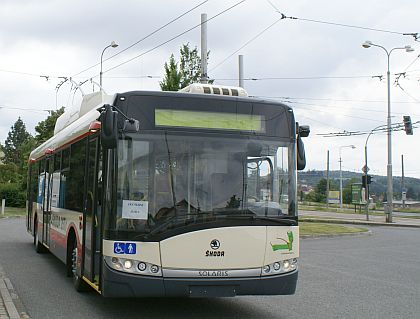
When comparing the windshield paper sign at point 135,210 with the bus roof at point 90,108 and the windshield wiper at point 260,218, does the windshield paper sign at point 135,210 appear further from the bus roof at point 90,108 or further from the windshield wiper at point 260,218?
the bus roof at point 90,108

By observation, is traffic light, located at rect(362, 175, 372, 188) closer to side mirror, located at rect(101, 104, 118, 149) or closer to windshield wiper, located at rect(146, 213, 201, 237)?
windshield wiper, located at rect(146, 213, 201, 237)

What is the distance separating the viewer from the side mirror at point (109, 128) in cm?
685

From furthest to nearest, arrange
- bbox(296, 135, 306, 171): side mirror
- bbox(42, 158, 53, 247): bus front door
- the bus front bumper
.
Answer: bbox(42, 158, 53, 247): bus front door → bbox(296, 135, 306, 171): side mirror → the bus front bumper

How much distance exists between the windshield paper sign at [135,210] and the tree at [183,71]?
14.0 m

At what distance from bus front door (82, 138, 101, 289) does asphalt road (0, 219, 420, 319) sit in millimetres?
585

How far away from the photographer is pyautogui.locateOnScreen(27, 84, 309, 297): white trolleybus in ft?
22.6

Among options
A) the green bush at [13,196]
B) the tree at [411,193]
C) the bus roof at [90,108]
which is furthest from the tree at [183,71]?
the tree at [411,193]

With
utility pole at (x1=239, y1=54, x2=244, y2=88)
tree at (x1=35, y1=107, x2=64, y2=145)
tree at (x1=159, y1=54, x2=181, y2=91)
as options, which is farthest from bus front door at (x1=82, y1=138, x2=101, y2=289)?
tree at (x1=35, y1=107, x2=64, y2=145)

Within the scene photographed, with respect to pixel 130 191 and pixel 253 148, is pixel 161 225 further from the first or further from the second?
pixel 253 148

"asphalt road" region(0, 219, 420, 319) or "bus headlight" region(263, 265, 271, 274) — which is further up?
"bus headlight" region(263, 265, 271, 274)

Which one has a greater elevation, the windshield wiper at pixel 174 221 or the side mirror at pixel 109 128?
the side mirror at pixel 109 128

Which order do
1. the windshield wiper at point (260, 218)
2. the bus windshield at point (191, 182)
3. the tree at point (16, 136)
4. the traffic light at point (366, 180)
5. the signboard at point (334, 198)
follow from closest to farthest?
the bus windshield at point (191, 182) → the windshield wiper at point (260, 218) → the traffic light at point (366, 180) → the signboard at point (334, 198) → the tree at point (16, 136)

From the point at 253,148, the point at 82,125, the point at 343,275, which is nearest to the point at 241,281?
the point at 253,148

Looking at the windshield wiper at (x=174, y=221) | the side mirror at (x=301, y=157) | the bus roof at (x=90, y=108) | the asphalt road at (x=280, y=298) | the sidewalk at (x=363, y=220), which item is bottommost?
the sidewalk at (x=363, y=220)
